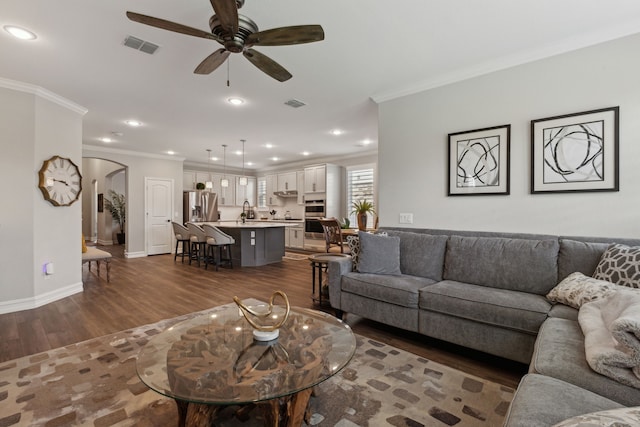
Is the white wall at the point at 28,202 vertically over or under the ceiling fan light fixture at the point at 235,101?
under

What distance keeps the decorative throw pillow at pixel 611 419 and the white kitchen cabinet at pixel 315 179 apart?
7180mm

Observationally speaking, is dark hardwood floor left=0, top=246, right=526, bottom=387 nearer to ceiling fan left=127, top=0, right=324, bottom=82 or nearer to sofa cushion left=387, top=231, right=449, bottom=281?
sofa cushion left=387, top=231, right=449, bottom=281

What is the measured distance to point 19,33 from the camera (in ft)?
8.23

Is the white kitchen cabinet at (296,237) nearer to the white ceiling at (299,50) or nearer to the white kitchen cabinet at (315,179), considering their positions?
the white kitchen cabinet at (315,179)

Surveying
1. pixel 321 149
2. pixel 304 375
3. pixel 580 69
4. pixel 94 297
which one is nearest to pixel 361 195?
pixel 321 149

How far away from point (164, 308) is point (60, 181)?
2.28 meters

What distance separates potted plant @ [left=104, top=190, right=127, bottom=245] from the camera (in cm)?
967

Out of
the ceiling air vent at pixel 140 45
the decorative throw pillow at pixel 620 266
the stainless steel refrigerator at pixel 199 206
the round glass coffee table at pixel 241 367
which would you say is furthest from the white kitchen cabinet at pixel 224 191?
the decorative throw pillow at pixel 620 266

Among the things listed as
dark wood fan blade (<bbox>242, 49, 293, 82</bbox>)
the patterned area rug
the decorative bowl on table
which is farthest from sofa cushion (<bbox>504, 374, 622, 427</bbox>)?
dark wood fan blade (<bbox>242, 49, 293, 82</bbox>)

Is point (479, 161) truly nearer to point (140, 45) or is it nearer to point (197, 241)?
point (140, 45)

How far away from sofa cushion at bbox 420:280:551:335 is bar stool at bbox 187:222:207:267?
4.92 m

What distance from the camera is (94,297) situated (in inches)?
155

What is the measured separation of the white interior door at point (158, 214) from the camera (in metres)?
7.61

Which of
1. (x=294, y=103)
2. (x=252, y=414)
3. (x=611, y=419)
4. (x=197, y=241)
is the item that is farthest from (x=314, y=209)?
(x=611, y=419)
